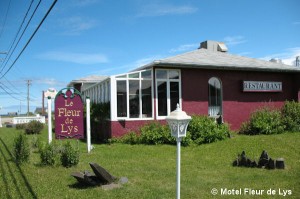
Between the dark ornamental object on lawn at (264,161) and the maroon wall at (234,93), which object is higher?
the maroon wall at (234,93)

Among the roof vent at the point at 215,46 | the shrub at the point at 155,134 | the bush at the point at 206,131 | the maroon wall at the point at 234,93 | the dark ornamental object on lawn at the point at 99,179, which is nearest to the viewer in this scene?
the dark ornamental object on lawn at the point at 99,179

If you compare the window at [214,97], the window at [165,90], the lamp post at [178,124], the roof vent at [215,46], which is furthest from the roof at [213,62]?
the lamp post at [178,124]

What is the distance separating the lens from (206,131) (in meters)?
13.7

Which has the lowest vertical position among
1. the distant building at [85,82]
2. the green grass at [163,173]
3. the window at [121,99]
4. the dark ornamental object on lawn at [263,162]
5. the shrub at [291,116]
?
the green grass at [163,173]

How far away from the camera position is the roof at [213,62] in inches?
602

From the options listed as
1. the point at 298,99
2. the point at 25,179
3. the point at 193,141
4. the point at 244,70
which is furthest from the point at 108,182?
the point at 298,99

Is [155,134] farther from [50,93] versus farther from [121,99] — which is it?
[50,93]

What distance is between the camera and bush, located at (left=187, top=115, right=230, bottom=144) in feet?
44.5

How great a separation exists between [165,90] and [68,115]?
564 centimetres

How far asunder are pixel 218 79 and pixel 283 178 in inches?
378

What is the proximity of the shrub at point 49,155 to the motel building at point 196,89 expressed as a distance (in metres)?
5.21

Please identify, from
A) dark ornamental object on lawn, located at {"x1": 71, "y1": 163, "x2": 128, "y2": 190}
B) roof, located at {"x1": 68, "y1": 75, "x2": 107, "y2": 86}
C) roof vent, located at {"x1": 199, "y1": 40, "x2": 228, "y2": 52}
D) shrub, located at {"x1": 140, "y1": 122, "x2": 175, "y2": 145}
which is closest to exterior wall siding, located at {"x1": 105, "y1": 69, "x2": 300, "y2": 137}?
shrub, located at {"x1": 140, "y1": 122, "x2": 175, "y2": 145}

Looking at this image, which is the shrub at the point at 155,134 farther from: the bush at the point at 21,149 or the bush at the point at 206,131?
the bush at the point at 21,149

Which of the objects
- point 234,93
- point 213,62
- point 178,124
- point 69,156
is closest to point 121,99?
point 213,62
